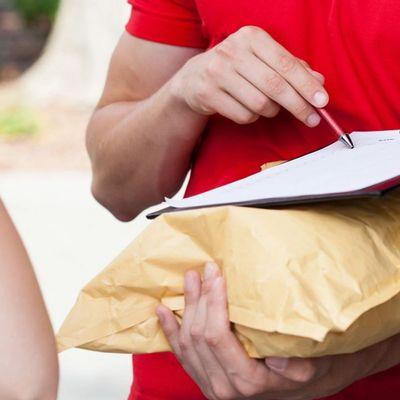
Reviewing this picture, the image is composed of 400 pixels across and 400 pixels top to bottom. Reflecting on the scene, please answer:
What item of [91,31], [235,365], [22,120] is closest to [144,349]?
[235,365]

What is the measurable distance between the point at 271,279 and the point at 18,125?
342 inches

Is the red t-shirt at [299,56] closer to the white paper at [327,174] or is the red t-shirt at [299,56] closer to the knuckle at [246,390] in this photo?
the white paper at [327,174]

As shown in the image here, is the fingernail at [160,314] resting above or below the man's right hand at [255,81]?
below

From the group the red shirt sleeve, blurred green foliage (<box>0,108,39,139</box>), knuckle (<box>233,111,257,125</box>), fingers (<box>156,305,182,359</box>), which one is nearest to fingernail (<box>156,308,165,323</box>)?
fingers (<box>156,305,182,359</box>)

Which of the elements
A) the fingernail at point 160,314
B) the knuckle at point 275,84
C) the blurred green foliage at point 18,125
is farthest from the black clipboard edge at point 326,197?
the blurred green foliage at point 18,125

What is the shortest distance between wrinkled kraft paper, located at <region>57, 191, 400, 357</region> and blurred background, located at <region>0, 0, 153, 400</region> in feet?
10.4

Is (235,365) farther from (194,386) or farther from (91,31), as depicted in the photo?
(91,31)

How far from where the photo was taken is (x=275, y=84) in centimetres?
187

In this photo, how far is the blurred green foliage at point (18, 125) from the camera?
1009 cm

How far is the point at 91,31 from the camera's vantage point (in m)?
11.1

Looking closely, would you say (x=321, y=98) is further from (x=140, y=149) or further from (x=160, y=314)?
(x=140, y=149)

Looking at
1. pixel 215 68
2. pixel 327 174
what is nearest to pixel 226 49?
pixel 215 68

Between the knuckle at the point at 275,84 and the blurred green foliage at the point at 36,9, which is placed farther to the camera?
the blurred green foliage at the point at 36,9

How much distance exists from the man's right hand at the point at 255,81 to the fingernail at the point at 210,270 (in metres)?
0.30
